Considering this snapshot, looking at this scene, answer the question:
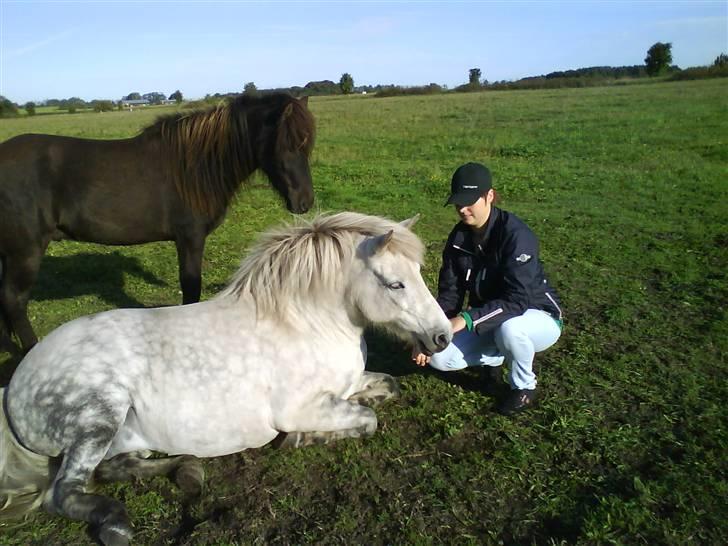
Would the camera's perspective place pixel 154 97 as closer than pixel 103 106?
No

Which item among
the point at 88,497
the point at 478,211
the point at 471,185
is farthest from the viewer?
the point at 478,211

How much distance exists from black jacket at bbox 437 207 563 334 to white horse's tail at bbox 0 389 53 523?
2847mm

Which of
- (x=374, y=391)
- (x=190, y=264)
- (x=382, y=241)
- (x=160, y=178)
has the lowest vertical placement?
(x=374, y=391)

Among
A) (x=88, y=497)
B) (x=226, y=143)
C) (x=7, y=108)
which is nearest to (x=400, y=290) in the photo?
(x=88, y=497)

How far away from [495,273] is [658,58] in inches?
3646

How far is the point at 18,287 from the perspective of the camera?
16.2 feet

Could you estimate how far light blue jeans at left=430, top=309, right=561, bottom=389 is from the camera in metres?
3.91

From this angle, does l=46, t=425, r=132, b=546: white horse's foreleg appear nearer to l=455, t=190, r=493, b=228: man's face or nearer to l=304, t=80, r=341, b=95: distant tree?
l=455, t=190, r=493, b=228: man's face

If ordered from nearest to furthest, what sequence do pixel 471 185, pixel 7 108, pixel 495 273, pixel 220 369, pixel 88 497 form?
pixel 88 497, pixel 220 369, pixel 471 185, pixel 495 273, pixel 7 108

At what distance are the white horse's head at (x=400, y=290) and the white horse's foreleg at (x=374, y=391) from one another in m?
0.81

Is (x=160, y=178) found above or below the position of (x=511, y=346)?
above

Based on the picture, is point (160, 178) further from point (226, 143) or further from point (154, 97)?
point (154, 97)

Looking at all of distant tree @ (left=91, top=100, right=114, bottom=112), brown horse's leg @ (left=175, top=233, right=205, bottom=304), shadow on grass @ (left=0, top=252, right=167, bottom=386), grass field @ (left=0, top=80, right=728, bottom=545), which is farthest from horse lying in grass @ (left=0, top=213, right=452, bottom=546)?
distant tree @ (left=91, top=100, right=114, bottom=112)

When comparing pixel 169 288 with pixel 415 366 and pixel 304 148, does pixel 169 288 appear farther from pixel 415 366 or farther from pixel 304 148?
pixel 415 366
